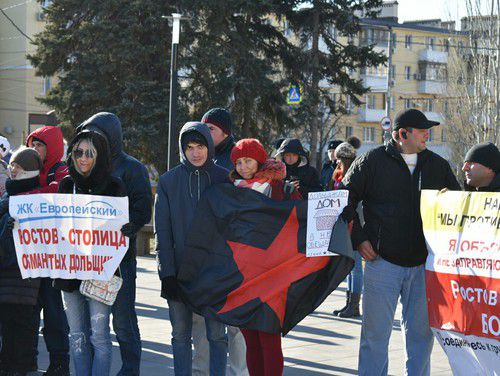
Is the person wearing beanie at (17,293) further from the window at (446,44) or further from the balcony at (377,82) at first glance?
the balcony at (377,82)

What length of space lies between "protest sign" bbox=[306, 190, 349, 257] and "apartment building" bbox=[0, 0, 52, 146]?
192ft

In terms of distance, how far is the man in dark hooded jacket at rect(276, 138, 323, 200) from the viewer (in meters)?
10.7

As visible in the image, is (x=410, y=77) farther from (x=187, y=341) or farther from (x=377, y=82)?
(x=187, y=341)

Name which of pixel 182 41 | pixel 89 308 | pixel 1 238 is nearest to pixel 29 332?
pixel 1 238

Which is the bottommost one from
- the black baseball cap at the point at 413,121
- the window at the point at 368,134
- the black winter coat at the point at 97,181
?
the black winter coat at the point at 97,181

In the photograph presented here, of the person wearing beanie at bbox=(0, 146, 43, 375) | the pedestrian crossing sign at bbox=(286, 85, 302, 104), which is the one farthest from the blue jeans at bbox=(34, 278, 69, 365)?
the pedestrian crossing sign at bbox=(286, 85, 302, 104)

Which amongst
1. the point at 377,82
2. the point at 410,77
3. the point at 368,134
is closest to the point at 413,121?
the point at 377,82

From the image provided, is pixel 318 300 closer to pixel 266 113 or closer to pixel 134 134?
pixel 134 134

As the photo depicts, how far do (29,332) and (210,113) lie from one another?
2260 mm

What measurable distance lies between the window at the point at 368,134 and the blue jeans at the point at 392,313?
81653 millimetres

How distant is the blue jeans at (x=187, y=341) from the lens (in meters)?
7.04

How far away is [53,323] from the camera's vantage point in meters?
8.18

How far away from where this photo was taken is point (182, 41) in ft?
106

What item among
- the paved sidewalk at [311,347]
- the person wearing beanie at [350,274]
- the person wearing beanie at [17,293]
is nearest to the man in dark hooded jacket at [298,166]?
the person wearing beanie at [350,274]
